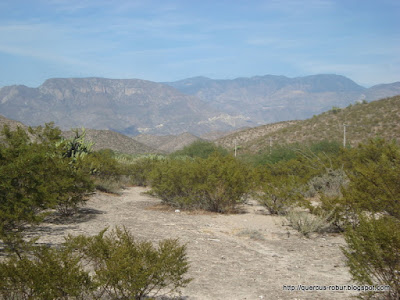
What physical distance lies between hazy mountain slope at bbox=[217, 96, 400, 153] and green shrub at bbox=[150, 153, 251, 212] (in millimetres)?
27847

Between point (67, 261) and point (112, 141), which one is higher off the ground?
point (67, 261)

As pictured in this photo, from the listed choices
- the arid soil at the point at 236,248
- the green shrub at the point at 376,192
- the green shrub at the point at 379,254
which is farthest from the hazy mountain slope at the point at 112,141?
the green shrub at the point at 379,254

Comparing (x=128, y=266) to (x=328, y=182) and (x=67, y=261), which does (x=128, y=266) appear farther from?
(x=328, y=182)

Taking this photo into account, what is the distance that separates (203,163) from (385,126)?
114 feet

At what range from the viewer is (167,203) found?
1443cm

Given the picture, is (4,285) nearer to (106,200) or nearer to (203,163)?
(203,163)

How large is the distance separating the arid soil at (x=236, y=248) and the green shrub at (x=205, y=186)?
0.56m

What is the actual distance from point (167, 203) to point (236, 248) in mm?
6285

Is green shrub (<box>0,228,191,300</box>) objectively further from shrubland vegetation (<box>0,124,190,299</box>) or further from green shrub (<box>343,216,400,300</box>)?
green shrub (<box>343,216,400,300</box>)

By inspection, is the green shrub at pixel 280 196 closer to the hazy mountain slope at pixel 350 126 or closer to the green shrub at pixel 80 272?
the green shrub at pixel 80 272

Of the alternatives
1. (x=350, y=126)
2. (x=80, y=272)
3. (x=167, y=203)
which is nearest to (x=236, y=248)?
(x=80, y=272)

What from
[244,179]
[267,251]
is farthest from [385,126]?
[267,251]

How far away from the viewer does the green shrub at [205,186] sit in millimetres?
13162

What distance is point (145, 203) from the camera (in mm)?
15711
